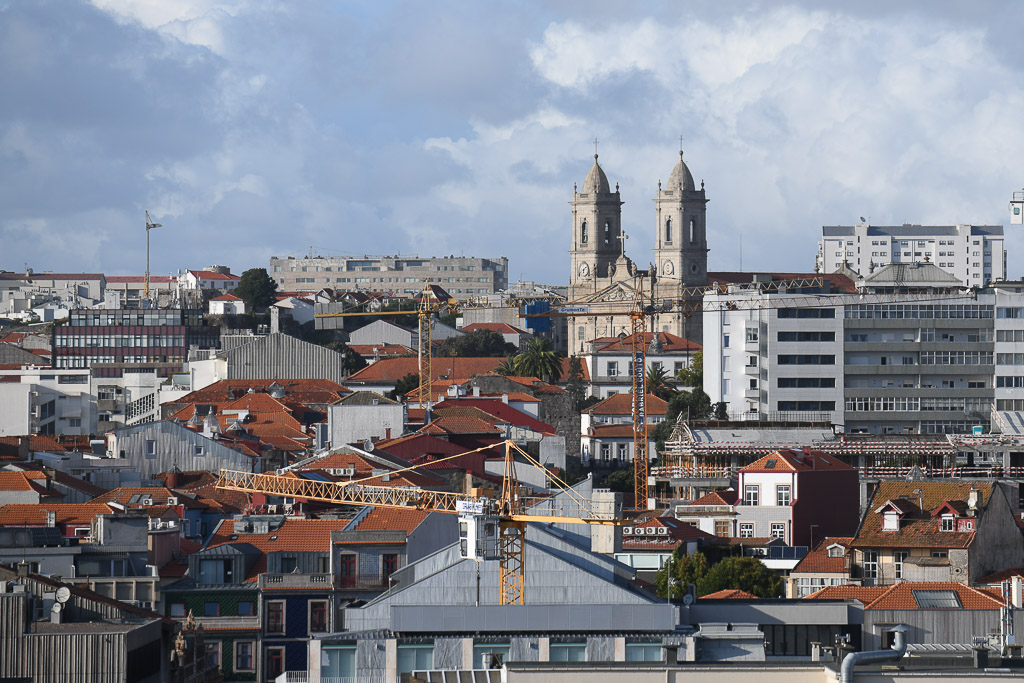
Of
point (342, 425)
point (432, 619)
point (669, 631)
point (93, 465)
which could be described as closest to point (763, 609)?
point (669, 631)

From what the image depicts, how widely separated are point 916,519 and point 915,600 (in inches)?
586

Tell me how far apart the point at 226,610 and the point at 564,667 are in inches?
681

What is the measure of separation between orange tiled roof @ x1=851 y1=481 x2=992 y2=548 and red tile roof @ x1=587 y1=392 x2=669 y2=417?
A: 176 ft

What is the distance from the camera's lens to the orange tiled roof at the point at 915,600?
41644mm

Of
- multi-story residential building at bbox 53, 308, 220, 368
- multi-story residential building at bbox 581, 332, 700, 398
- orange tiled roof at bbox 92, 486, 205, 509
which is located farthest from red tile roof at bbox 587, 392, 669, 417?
orange tiled roof at bbox 92, 486, 205, 509

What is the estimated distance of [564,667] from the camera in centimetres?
2708

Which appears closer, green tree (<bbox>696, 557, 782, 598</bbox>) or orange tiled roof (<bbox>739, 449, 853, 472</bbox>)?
green tree (<bbox>696, 557, 782, 598</bbox>)

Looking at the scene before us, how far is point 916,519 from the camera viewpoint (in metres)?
56.7

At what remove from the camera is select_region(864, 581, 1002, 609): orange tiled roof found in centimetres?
4164

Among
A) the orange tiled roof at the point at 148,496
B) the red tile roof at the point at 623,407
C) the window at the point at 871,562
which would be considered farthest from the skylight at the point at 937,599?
the red tile roof at the point at 623,407

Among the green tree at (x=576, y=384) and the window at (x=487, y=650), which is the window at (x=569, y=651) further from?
the green tree at (x=576, y=384)

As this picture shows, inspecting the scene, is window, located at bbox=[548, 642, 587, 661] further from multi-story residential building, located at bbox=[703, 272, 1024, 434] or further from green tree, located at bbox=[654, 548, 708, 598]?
multi-story residential building, located at bbox=[703, 272, 1024, 434]

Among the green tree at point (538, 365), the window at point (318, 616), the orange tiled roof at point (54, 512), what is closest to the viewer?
the window at point (318, 616)

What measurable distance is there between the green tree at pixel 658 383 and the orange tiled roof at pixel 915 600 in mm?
84398
